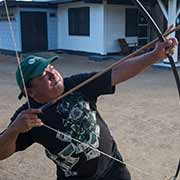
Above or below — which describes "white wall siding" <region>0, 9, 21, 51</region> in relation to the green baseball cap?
below

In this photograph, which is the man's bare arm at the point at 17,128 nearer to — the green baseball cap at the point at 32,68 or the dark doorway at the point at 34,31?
the green baseball cap at the point at 32,68

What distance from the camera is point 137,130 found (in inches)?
187

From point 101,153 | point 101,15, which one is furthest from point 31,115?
point 101,15

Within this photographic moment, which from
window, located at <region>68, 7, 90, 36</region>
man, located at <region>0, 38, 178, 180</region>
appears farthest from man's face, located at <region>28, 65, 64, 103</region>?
window, located at <region>68, 7, 90, 36</region>

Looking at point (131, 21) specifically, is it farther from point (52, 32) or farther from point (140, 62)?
point (140, 62)

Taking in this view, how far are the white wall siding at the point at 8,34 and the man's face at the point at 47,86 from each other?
48.6 feet

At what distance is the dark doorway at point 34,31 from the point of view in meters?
16.2

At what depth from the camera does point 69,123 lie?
164 cm

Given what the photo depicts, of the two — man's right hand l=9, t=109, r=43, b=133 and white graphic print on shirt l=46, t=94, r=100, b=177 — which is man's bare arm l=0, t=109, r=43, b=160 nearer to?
man's right hand l=9, t=109, r=43, b=133

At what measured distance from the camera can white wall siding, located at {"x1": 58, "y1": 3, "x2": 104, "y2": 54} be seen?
565 inches

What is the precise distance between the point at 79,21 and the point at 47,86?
14.1 m

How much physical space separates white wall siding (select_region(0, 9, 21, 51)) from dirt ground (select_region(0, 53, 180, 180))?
7452 mm

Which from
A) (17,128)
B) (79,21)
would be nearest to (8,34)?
(79,21)

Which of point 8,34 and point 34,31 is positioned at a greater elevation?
point 34,31
